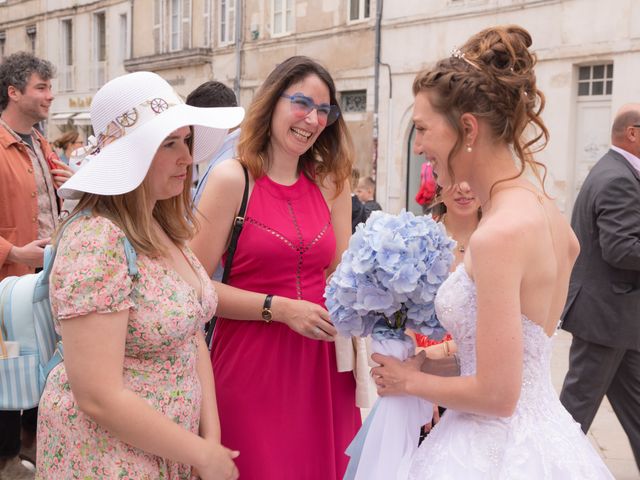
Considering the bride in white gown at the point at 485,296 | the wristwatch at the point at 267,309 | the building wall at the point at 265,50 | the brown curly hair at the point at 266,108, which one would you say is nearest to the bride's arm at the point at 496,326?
the bride in white gown at the point at 485,296

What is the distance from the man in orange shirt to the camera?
13.6 ft

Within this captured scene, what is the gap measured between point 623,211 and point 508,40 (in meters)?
2.66

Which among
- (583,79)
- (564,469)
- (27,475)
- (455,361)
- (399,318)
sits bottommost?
(27,475)

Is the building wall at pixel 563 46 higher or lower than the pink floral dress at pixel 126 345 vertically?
higher

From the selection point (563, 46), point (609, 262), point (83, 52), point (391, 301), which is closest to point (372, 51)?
point (563, 46)

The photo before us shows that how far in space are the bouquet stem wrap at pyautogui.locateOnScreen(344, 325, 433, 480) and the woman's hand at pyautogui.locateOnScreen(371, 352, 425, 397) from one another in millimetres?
20

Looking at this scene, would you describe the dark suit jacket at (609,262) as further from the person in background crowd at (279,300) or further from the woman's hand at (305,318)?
the woman's hand at (305,318)

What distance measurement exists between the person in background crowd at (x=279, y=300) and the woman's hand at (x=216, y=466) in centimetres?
65

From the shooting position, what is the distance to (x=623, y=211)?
14.7 ft

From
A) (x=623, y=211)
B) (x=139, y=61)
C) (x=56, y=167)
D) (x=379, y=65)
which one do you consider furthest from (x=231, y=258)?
(x=139, y=61)

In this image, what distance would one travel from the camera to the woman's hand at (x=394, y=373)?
223 cm

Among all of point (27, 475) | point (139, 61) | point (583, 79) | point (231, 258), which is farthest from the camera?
point (139, 61)

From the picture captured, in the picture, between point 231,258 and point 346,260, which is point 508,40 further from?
point 231,258

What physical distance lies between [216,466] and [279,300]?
31.8 inches
